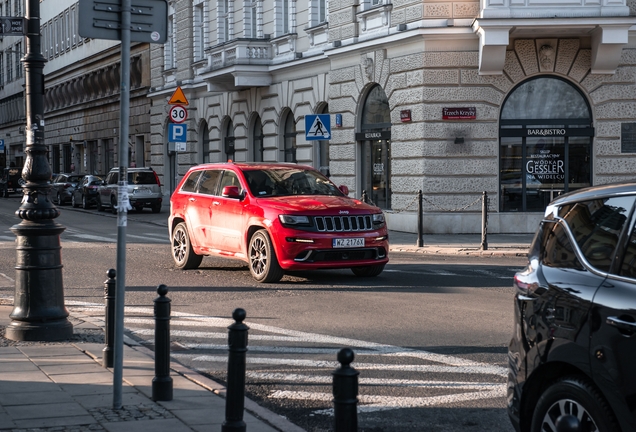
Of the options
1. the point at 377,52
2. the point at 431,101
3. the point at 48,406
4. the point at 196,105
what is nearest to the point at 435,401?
the point at 48,406

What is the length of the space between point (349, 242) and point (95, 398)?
7.24m

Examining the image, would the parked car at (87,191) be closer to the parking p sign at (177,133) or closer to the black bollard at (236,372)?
the parking p sign at (177,133)

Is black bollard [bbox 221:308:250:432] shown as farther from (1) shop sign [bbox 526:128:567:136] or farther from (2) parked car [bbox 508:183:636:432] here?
(1) shop sign [bbox 526:128:567:136]

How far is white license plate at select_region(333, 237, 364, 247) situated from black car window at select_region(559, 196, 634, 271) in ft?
28.2

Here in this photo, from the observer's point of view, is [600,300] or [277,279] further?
[277,279]

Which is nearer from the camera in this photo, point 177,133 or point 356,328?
point 356,328

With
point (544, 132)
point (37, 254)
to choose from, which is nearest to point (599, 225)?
point (37, 254)

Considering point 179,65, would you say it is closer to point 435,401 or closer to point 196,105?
point 196,105

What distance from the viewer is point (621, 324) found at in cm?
422

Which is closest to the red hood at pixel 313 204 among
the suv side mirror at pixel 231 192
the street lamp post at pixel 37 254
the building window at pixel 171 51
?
the suv side mirror at pixel 231 192

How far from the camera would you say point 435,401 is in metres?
6.83

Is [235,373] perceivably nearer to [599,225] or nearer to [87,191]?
[599,225]

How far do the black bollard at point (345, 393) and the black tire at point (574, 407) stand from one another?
1.00m

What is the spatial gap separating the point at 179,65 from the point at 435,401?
3615 centimetres
